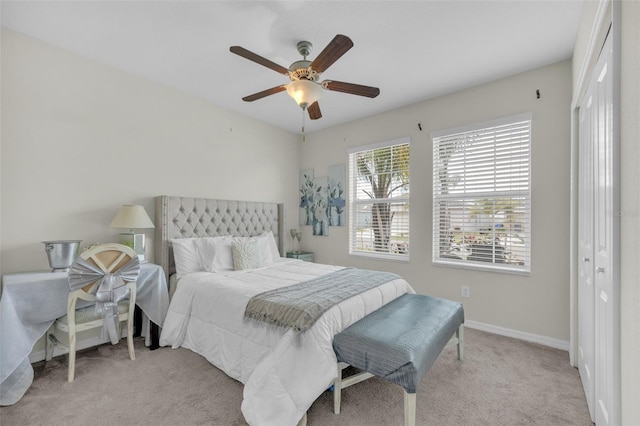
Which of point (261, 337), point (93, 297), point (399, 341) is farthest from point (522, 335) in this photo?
point (93, 297)

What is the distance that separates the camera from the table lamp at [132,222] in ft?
8.79

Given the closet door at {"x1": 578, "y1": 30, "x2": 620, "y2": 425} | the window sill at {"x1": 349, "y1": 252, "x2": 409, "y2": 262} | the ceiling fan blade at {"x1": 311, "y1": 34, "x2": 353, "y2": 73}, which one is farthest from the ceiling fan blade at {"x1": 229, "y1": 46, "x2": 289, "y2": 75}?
the window sill at {"x1": 349, "y1": 252, "x2": 409, "y2": 262}

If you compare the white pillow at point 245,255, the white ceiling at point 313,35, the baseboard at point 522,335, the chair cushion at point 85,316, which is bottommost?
the baseboard at point 522,335

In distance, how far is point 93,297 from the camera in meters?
2.20

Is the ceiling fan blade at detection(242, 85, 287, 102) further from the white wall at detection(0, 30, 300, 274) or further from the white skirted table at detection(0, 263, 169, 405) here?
the white skirted table at detection(0, 263, 169, 405)

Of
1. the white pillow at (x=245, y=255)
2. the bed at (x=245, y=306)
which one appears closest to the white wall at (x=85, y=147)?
the bed at (x=245, y=306)

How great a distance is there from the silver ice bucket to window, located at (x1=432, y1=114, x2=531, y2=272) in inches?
145

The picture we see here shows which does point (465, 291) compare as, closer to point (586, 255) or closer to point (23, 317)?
point (586, 255)

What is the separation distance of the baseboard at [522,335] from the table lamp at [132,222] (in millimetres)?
3616

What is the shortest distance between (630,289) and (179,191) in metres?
3.68

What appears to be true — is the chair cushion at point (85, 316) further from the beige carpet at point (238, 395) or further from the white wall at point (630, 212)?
the white wall at point (630, 212)

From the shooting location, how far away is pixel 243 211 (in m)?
3.96

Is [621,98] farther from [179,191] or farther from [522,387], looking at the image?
[179,191]

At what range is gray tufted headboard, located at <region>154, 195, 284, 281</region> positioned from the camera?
10.2ft
